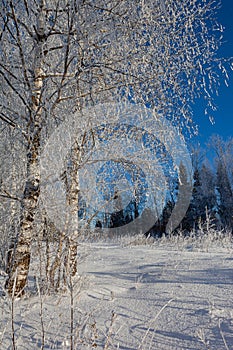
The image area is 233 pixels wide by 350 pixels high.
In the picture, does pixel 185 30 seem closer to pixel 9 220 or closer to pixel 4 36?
pixel 4 36

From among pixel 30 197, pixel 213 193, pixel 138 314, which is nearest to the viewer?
pixel 138 314

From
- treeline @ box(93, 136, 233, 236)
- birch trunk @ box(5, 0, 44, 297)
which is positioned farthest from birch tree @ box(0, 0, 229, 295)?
treeline @ box(93, 136, 233, 236)

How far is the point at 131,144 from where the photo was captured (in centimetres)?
342

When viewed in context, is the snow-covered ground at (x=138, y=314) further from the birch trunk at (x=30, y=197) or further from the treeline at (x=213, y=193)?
the treeline at (x=213, y=193)

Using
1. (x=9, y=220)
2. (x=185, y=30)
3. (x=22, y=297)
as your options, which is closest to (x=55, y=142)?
(x=9, y=220)

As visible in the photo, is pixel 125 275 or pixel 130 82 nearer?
pixel 130 82

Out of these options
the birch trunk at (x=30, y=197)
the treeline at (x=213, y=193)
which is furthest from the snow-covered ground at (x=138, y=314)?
the treeline at (x=213, y=193)

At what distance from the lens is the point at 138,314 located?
6.33ft

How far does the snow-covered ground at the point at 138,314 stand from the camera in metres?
1.55

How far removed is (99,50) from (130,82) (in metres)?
0.56

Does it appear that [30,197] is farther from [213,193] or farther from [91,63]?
[213,193]

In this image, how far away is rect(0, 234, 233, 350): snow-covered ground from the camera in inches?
61.1

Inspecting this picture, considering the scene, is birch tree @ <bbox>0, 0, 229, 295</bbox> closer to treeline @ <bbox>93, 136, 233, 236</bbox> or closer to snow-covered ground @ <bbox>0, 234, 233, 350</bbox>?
snow-covered ground @ <bbox>0, 234, 233, 350</bbox>

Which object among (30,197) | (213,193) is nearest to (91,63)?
(30,197)
